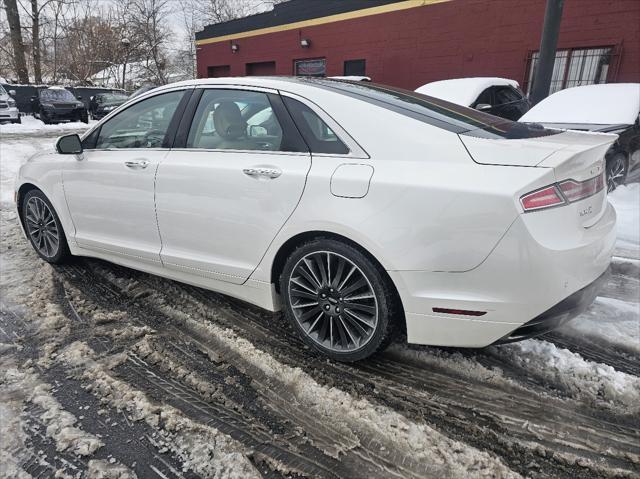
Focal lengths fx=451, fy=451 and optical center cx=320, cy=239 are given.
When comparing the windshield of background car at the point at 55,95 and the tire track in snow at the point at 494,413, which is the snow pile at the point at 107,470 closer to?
the tire track in snow at the point at 494,413

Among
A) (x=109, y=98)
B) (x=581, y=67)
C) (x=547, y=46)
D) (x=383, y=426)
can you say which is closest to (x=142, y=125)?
(x=383, y=426)

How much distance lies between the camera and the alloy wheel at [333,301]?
2.48 metres

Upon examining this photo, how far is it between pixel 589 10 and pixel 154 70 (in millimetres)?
35423

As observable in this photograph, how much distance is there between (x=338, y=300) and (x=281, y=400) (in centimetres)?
62

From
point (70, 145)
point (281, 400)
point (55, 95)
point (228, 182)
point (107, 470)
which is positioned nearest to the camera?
point (107, 470)

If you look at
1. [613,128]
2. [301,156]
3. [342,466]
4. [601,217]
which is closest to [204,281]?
[301,156]

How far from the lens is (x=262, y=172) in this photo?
263 cm

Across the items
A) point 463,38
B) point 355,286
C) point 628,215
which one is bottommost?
point 628,215

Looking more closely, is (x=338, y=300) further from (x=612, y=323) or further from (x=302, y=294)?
(x=612, y=323)

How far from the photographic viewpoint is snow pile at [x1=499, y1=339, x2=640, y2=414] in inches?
93.0

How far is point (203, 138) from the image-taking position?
9.95 feet

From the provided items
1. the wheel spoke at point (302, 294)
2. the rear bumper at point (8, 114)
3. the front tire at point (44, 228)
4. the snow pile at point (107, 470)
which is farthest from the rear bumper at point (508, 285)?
the rear bumper at point (8, 114)

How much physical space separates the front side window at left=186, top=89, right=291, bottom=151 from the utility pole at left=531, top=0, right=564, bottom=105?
6627 mm

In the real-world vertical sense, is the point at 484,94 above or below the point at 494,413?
above
